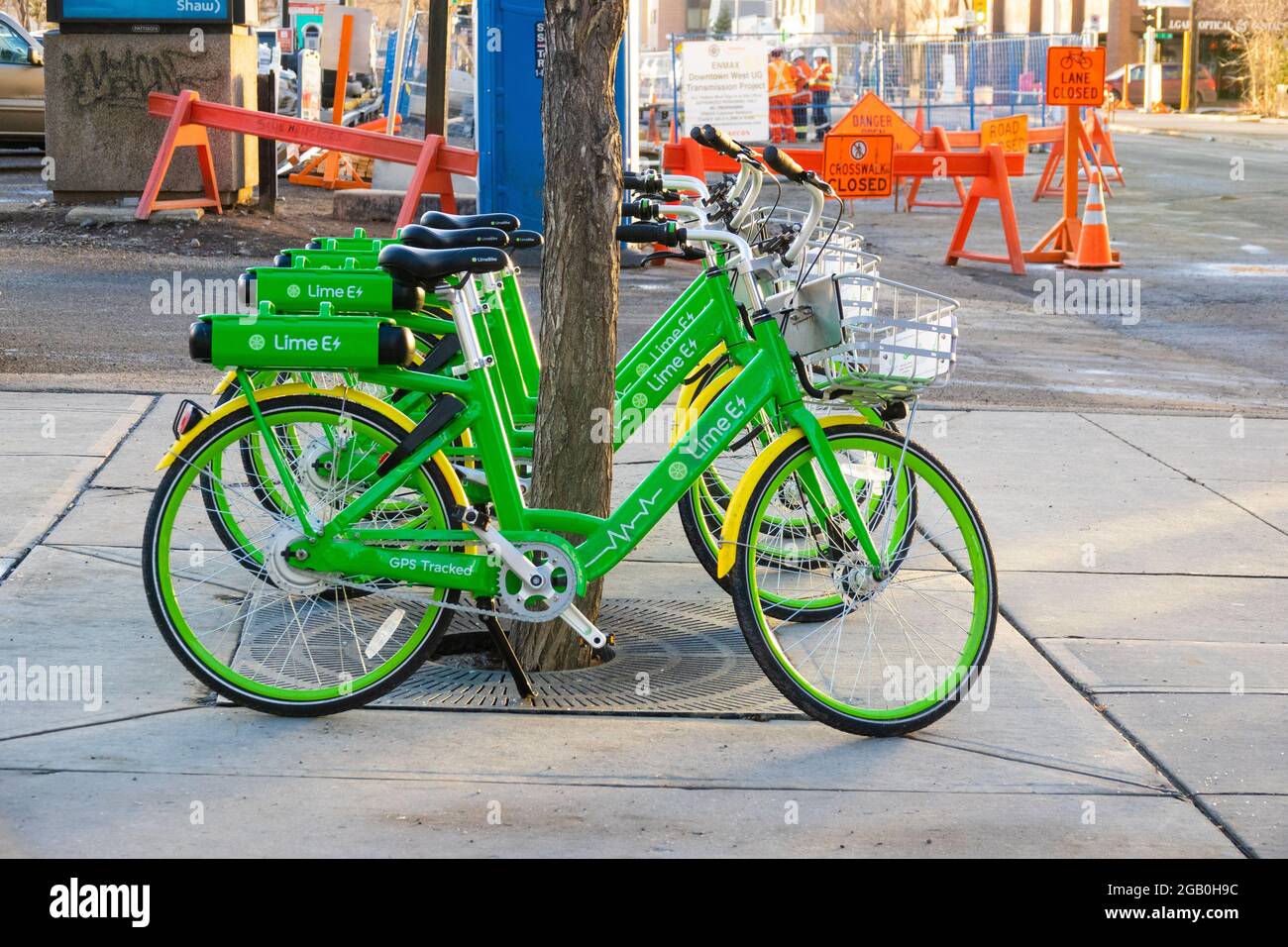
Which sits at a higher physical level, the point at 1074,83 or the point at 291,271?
the point at 1074,83

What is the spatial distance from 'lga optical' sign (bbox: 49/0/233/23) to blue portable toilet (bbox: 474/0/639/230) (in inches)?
95.9

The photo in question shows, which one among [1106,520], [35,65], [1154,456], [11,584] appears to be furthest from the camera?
[35,65]

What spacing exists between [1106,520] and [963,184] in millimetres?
17367

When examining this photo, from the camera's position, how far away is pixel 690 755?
4.23 m

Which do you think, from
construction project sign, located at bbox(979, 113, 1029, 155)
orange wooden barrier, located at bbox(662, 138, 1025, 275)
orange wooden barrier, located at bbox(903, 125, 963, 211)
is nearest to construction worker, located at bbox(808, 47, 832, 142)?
orange wooden barrier, located at bbox(903, 125, 963, 211)

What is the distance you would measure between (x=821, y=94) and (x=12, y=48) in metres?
17.3

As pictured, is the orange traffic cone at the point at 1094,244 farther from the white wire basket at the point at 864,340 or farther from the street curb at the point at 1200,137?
the street curb at the point at 1200,137

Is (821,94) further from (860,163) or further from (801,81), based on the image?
(860,163)

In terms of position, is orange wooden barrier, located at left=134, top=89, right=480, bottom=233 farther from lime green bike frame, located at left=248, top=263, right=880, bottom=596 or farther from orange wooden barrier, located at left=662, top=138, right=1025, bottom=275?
lime green bike frame, located at left=248, top=263, right=880, bottom=596

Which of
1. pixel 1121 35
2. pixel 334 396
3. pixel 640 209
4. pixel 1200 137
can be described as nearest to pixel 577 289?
pixel 640 209

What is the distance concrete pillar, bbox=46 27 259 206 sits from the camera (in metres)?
14.3
